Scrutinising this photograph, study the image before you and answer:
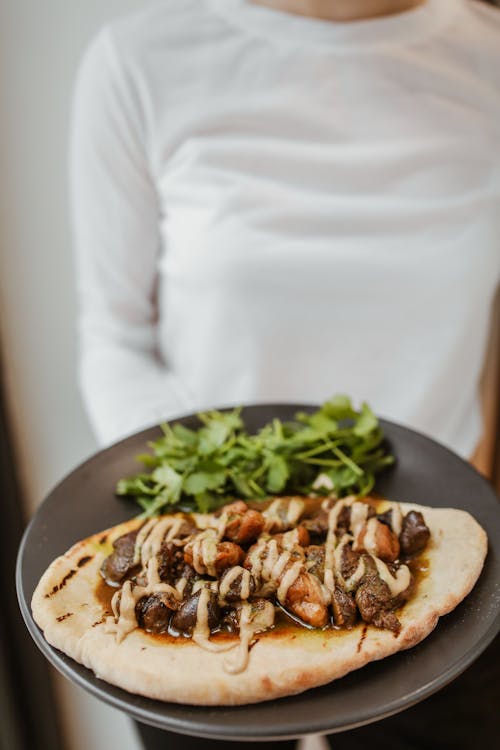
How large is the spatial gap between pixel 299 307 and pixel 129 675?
3.05ft

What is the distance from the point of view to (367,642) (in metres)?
0.92

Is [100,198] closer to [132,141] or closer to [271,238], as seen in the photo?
[132,141]

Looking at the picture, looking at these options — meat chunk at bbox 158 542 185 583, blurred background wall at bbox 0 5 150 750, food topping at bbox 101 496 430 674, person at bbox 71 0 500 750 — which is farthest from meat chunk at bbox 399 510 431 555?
blurred background wall at bbox 0 5 150 750

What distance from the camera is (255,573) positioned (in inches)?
40.1

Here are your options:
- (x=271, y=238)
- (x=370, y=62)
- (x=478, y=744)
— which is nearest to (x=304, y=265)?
(x=271, y=238)

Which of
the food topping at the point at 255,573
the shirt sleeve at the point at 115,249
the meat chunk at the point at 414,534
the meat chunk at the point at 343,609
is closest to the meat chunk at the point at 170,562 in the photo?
the food topping at the point at 255,573

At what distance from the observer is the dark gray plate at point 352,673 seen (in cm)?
81

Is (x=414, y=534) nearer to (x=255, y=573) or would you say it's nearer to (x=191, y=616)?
(x=255, y=573)

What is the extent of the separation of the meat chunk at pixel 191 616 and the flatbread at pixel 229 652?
0.02 metres

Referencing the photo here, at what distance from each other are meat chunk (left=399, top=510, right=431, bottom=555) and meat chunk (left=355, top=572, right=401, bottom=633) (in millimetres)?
105

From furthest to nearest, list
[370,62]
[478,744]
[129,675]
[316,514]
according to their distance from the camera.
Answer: [478,744] → [370,62] → [316,514] → [129,675]

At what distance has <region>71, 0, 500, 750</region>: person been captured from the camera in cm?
157

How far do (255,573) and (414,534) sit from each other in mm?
256

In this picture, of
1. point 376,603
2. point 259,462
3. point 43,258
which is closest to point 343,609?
point 376,603
